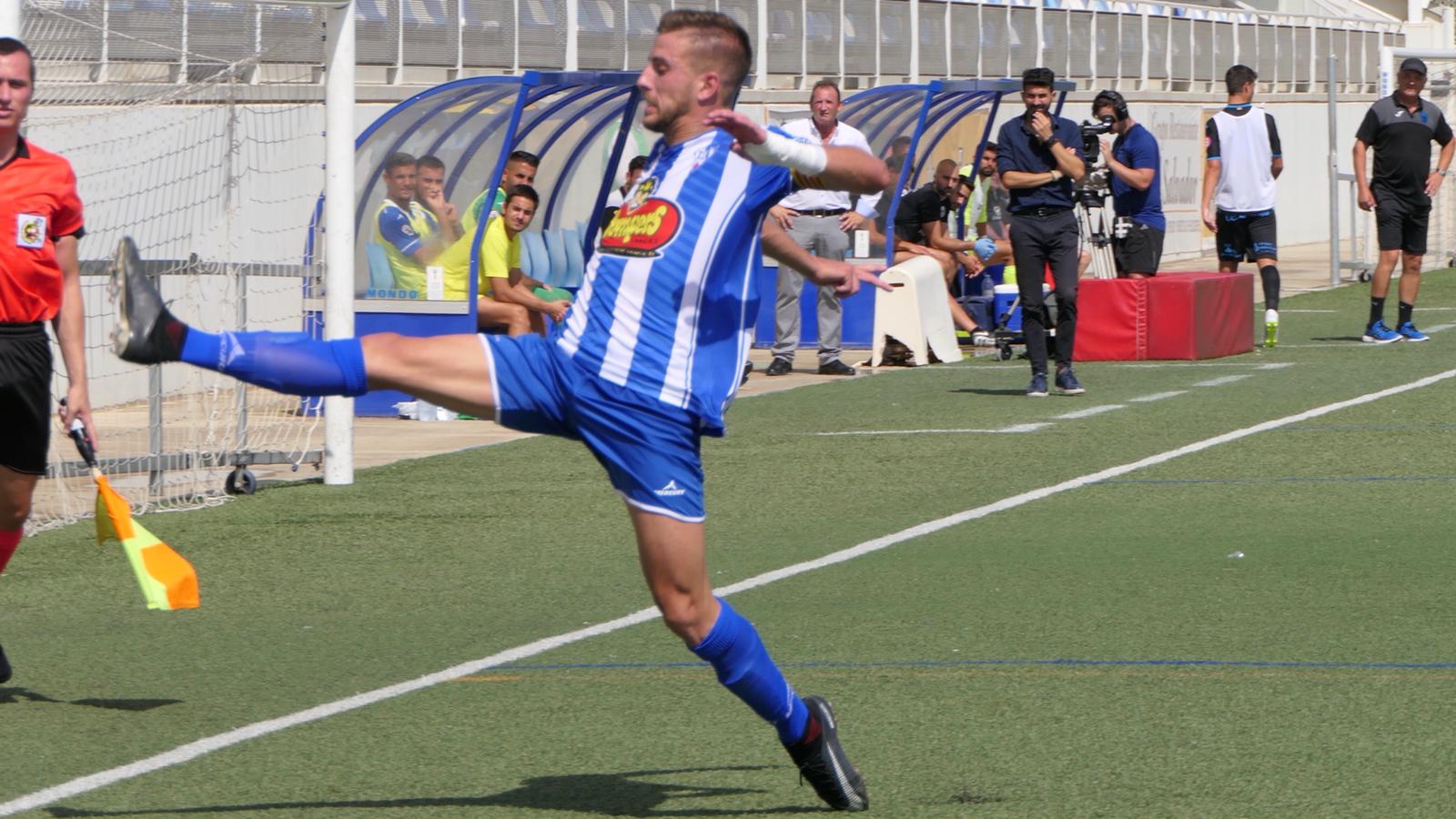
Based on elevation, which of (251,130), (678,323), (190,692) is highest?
(251,130)

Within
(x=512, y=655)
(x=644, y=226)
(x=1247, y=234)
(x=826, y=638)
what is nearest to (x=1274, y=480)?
(x=826, y=638)

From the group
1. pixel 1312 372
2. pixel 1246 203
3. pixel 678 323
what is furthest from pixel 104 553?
pixel 1246 203

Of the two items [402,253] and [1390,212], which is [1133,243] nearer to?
[1390,212]

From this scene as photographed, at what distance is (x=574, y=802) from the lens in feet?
17.7

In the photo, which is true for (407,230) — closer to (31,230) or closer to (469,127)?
(469,127)

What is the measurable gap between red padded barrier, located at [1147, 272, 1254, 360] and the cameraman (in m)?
0.45

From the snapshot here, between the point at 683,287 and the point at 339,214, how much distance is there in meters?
6.49

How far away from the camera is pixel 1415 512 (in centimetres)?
977

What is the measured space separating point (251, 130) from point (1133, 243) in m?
7.87

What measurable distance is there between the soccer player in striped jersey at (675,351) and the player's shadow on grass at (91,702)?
1.87 metres

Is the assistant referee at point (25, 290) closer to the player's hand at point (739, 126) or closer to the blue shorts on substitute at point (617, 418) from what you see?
the blue shorts on substitute at point (617, 418)

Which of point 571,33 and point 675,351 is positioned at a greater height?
point 571,33

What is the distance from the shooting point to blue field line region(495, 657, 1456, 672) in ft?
22.0

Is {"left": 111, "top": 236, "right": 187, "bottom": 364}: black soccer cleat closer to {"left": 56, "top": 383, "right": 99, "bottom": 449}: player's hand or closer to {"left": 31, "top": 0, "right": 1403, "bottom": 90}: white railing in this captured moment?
{"left": 56, "top": 383, "right": 99, "bottom": 449}: player's hand
